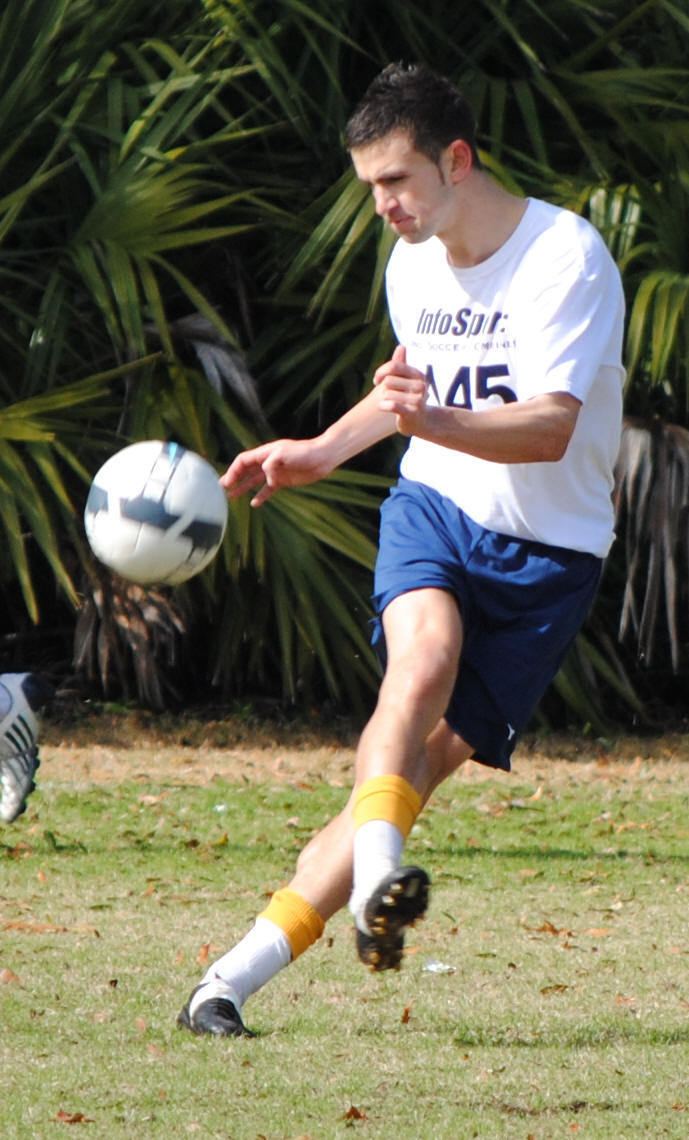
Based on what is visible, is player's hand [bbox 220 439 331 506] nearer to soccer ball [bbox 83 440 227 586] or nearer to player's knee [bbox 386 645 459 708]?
soccer ball [bbox 83 440 227 586]

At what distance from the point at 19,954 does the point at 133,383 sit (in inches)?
195

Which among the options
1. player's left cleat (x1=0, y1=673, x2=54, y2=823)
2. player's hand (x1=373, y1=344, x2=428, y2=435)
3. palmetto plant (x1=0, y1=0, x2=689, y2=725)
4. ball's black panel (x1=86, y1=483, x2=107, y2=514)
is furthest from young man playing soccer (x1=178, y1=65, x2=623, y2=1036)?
palmetto plant (x1=0, y1=0, x2=689, y2=725)

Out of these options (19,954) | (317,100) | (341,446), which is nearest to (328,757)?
(317,100)

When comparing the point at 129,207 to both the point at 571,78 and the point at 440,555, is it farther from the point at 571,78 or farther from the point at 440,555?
the point at 440,555

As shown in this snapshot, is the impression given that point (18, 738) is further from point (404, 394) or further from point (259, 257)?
point (259, 257)

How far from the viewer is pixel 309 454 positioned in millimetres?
4379

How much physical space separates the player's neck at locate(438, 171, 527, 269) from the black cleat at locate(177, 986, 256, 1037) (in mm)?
1678

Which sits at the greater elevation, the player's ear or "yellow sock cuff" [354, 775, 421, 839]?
the player's ear

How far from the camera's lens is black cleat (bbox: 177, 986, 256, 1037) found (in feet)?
13.9

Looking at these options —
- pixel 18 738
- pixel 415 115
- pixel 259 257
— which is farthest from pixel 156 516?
pixel 259 257

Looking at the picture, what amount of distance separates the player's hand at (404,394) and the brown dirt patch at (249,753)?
482 centimetres

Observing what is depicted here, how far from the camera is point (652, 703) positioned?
10844 mm

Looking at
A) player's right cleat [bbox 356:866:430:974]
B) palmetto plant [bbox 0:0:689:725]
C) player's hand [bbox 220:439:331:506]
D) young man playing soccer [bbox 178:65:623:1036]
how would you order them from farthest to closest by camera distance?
palmetto plant [bbox 0:0:689:725], player's hand [bbox 220:439:331:506], young man playing soccer [bbox 178:65:623:1036], player's right cleat [bbox 356:866:430:974]

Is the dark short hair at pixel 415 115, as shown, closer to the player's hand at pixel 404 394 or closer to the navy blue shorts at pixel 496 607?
the player's hand at pixel 404 394
